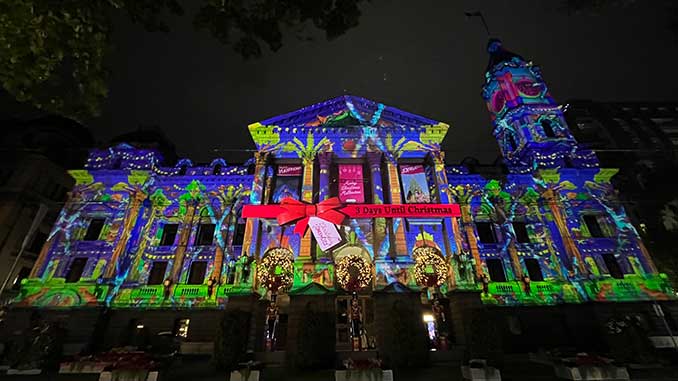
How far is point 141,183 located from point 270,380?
20288 mm

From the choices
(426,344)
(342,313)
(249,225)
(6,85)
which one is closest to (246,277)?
(249,225)

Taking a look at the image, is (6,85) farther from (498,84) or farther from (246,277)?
(498,84)

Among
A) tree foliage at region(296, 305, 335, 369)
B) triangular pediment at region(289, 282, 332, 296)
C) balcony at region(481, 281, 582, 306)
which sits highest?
balcony at region(481, 281, 582, 306)

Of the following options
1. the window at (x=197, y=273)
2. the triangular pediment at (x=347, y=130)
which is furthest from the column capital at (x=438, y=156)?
the window at (x=197, y=273)

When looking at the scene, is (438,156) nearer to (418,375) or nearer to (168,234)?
(418,375)

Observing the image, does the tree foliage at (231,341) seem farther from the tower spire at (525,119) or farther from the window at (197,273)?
the tower spire at (525,119)

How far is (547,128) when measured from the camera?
27.3 metres

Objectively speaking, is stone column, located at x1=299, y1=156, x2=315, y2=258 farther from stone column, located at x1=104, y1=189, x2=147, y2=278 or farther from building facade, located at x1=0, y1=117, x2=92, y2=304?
building facade, located at x1=0, y1=117, x2=92, y2=304

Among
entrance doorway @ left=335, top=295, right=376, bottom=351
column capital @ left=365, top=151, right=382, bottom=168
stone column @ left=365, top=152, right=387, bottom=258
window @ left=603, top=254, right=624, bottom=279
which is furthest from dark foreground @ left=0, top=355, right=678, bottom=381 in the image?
column capital @ left=365, top=151, right=382, bottom=168

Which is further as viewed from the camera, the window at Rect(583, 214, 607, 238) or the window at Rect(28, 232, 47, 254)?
the window at Rect(28, 232, 47, 254)

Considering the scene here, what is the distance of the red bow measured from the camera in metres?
19.0

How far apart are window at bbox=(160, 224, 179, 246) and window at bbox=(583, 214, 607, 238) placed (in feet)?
107

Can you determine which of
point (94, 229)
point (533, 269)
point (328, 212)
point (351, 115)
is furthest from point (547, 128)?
point (94, 229)

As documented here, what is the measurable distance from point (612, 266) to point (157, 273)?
33.5 metres
